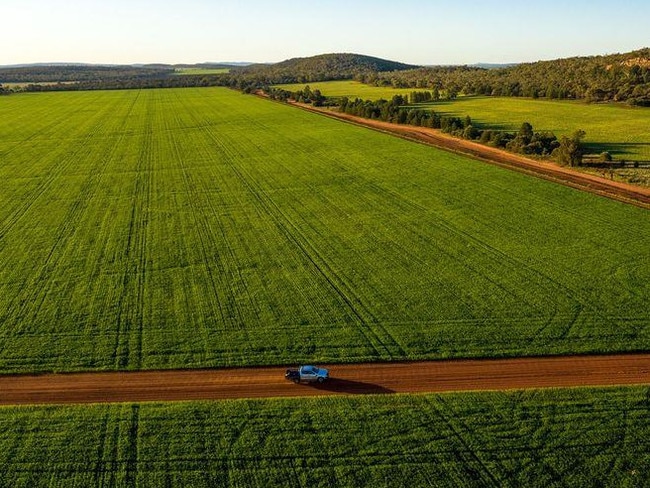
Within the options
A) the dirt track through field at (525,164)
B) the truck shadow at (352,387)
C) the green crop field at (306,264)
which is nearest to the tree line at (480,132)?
the dirt track through field at (525,164)

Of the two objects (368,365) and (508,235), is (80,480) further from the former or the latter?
(508,235)

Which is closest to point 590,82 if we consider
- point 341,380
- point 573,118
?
point 573,118

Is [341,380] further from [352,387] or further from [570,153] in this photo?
[570,153]

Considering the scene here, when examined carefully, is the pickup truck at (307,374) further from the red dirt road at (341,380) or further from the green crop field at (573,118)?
the green crop field at (573,118)

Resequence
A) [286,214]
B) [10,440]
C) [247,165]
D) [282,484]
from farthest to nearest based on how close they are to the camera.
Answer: [247,165]
[286,214]
[10,440]
[282,484]

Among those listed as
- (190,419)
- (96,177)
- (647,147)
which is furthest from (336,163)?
(190,419)

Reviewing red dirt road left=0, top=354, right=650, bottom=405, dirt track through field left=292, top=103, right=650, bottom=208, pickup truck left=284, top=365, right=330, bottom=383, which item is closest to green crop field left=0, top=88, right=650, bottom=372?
red dirt road left=0, top=354, right=650, bottom=405

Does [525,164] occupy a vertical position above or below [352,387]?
above
